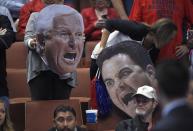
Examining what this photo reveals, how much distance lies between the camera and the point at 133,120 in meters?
5.07

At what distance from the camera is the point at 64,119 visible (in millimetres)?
5414

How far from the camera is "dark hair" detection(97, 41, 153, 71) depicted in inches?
221

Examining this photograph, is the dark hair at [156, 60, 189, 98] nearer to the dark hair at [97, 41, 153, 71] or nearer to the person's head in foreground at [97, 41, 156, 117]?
the person's head in foreground at [97, 41, 156, 117]

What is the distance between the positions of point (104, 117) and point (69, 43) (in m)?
0.73

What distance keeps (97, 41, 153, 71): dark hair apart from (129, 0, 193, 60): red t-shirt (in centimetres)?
17

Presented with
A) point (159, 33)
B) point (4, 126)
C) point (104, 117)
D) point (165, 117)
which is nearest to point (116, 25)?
point (159, 33)

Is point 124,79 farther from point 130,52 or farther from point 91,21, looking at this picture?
point 91,21

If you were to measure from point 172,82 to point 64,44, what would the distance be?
115 inches

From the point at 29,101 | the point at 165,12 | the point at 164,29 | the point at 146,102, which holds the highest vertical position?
the point at 165,12

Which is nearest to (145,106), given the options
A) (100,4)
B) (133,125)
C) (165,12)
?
(133,125)

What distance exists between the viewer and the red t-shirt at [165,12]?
5641 mm

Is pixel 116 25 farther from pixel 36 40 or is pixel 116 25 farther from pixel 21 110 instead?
pixel 21 110

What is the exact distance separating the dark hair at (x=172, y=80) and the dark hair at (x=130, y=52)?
2.73m

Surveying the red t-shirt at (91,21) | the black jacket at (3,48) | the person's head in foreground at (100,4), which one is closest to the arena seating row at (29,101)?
the red t-shirt at (91,21)
